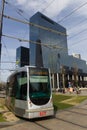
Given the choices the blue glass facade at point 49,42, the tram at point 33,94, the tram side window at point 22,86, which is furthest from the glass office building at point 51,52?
the tram at point 33,94

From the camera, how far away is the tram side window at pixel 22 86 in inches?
524

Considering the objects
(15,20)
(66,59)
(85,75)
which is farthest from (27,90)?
(85,75)

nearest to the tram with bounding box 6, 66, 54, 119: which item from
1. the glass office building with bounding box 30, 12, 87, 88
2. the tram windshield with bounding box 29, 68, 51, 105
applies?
the tram windshield with bounding box 29, 68, 51, 105

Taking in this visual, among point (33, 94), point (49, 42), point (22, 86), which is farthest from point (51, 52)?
point (33, 94)

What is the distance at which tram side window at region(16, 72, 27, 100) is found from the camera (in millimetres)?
13300

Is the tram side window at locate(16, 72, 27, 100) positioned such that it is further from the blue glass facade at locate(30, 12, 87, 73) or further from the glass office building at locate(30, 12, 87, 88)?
the glass office building at locate(30, 12, 87, 88)

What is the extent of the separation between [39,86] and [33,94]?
66 cm

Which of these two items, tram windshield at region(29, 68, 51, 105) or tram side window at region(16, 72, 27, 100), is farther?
tram side window at region(16, 72, 27, 100)

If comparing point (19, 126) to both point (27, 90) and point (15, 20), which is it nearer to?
point (27, 90)

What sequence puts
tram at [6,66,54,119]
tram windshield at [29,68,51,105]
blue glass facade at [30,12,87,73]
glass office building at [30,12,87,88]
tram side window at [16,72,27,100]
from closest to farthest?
1. tram at [6,66,54,119]
2. tram windshield at [29,68,51,105]
3. tram side window at [16,72,27,100]
4. blue glass facade at [30,12,87,73]
5. glass office building at [30,12,87,88]

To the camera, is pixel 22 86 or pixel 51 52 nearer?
pixel 22 86

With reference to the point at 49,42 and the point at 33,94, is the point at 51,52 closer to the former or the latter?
the point at 49,42

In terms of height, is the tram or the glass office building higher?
the glass office building

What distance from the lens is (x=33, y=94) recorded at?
13039 mm
